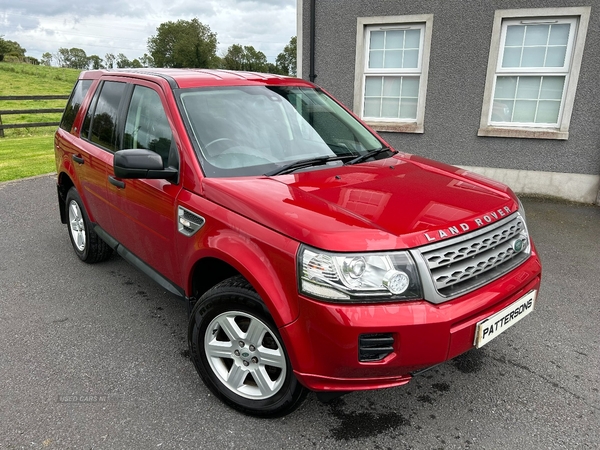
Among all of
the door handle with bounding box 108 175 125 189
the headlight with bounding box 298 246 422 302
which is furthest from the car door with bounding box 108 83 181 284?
the headlight with bounding box 298 246 422 302

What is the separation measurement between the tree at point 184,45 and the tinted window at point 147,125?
69.0 m

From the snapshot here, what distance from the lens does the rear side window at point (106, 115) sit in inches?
142

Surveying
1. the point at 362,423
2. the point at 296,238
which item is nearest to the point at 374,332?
the point at 296,238

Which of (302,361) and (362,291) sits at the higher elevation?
(362,291)

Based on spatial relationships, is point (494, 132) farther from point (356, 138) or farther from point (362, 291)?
point (362, 291)

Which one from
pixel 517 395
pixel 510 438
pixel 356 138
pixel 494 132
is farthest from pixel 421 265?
pixel 494 132

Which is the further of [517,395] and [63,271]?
[63,271]

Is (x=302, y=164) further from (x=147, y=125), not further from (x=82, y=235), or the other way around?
(x=82, y=235)

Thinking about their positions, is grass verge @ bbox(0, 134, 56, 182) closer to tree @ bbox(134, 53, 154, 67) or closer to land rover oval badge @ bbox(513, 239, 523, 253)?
land rover oval badge @ bbox(513, 239, 523, 253)

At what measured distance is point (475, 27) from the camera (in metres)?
6.95

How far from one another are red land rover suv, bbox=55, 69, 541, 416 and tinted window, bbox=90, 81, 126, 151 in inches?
0.9

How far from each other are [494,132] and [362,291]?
20.2 feet

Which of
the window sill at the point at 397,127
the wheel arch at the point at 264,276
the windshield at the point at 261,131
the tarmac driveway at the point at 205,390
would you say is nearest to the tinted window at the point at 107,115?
the windshield at the point at 261,131

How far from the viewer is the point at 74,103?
14.8 ft
